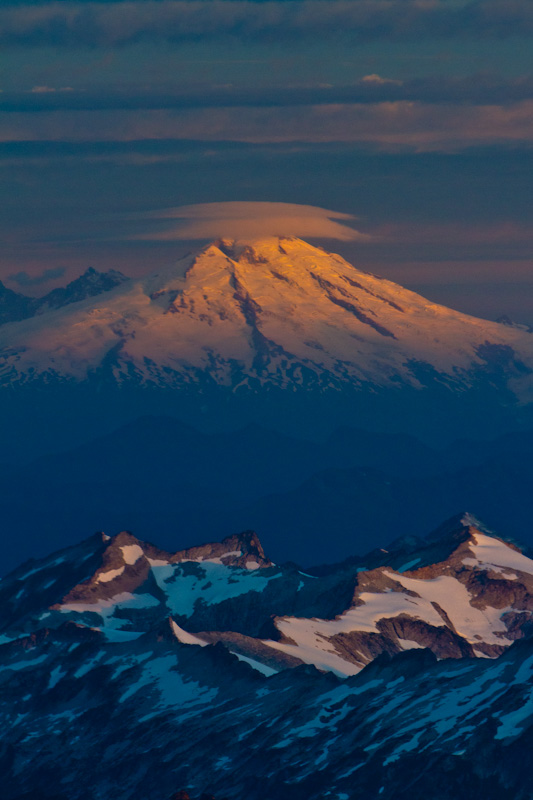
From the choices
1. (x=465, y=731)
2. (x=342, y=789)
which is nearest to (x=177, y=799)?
(x=342, y=789)

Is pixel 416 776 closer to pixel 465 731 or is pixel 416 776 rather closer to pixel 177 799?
pixel 465 731

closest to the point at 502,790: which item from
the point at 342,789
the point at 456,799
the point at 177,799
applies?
the point at 456,799

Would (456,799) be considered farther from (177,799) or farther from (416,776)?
(177,799)

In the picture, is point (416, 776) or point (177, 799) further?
point (416, 776)

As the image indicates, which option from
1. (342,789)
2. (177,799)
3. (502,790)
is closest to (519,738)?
(502,790)

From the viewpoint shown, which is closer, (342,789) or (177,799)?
(177,799)

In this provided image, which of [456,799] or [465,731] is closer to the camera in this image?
[456,799]

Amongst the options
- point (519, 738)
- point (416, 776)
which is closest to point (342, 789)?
point (416, 776)

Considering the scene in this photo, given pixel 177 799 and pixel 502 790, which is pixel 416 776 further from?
pixel 177 799
